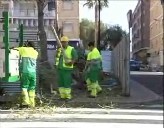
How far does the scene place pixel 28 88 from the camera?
12.1 metres

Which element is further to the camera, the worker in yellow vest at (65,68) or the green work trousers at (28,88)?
the worker in yellow vest at (65,68)

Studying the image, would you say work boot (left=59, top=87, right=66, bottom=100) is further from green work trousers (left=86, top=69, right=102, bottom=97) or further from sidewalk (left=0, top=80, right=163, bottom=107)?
green work trousers (left=86, top=69, right=102, bottom=97)

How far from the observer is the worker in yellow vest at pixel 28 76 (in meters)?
11.9

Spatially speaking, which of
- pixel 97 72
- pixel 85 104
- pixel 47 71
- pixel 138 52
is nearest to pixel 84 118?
pixel 85 104

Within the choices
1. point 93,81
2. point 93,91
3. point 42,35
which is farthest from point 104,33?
point 93,91

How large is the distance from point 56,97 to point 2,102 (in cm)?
195

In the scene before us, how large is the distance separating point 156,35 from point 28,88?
7283cm

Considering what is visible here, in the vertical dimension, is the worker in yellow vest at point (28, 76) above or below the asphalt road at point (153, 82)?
above

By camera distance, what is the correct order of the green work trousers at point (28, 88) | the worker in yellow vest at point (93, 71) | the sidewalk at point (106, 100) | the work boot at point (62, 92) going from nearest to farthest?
1. the green work trousers at point (28, 88)
2. the sidewalk at point (106, 100)
3. the work boot at point (62, 92)
4. the worker in yellow vest at point (93, 71)

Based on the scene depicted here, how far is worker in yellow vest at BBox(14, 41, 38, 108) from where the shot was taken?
11.9m

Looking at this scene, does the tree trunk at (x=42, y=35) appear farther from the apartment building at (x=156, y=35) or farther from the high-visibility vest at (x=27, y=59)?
the apartment building at (x=156, y=35)

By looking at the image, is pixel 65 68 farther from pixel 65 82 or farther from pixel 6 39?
pixel 6 39

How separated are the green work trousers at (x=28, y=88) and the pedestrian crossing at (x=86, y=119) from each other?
0.68m

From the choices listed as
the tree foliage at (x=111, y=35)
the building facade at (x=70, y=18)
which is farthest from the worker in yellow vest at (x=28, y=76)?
the tree foliage at (x=111, y=35)
